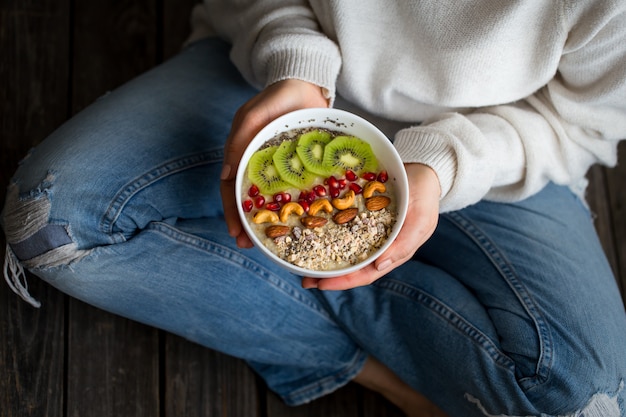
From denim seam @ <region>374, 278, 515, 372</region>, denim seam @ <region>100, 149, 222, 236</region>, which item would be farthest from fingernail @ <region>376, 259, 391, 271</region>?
denim seam @ <region>100, 149, 222, 236</region>

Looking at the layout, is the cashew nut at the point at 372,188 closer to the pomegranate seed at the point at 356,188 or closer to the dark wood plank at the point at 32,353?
the pomegranate seed at the point at 356,188

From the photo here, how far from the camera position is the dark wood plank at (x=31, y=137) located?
125cm

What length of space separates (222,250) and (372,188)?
13.8 inches

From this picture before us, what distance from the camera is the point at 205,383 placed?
1308mm

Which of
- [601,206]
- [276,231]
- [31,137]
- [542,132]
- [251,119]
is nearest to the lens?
[276,231]

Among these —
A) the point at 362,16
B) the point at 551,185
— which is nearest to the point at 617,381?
the point at 551,185

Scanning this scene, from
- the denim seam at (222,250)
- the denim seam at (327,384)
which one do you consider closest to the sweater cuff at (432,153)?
the denim seam at (222,250)

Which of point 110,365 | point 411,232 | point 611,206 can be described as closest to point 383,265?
point 411,232

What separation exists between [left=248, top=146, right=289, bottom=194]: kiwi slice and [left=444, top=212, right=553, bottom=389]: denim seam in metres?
0.42

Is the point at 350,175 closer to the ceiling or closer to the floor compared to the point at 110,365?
closer to the ceiling

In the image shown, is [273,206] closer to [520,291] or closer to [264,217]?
[264,217]

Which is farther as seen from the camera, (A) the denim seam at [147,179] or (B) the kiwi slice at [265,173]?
(A) the denim seam at [147,179]

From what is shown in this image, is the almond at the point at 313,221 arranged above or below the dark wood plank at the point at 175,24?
above

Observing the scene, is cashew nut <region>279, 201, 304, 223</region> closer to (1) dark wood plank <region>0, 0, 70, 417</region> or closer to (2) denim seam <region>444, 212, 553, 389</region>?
(2) denim seam <region>444, 212, 553, 389</region>
